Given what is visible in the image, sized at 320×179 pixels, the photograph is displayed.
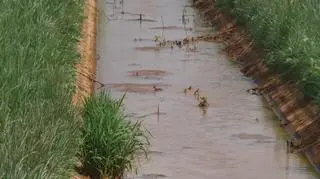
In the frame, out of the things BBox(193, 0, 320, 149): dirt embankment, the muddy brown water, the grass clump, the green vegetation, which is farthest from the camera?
the green vegetation

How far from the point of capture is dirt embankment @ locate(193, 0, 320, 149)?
927 cm

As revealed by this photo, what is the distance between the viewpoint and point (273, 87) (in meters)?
11.6

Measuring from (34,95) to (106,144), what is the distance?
84 centimetres

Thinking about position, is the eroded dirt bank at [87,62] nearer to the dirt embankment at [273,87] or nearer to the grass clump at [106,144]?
the grass clump at [106,144]

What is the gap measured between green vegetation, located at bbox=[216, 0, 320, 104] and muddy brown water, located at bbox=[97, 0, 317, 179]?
62 cm

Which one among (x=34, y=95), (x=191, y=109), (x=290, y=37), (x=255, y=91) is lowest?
(x=191, y=109)

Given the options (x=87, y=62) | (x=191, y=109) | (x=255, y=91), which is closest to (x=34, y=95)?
(x=191, y=109)

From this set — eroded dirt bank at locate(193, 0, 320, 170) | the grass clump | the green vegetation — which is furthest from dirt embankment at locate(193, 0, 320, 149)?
the grass clump

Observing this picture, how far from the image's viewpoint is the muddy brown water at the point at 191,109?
27.8 feet

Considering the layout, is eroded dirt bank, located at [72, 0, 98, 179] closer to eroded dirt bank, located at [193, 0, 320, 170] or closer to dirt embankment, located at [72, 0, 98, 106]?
dirt embankment, located at [72, 0, 98, 106]

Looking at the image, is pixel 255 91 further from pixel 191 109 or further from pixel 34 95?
pixel 34 95

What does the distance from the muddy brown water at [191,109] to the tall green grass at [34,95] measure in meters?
1.32

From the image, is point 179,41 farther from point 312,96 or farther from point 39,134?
point 39,134

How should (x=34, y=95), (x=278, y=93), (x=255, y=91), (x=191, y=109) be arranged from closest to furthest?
(x=34, y=95) → (x=191, y=109) → (x=278, y=93) → (x=255, y=91)
